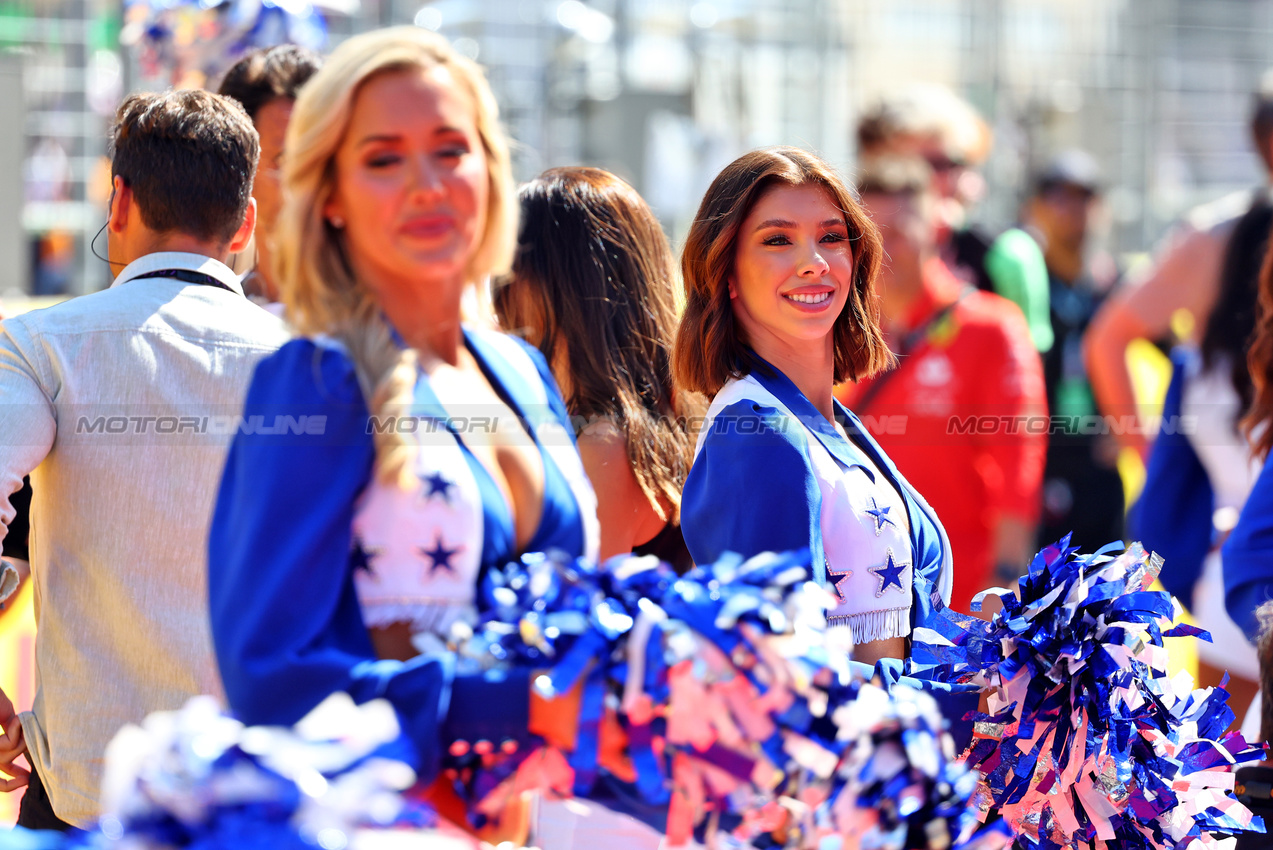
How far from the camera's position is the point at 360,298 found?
4.91ft

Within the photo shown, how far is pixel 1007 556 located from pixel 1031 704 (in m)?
2.25

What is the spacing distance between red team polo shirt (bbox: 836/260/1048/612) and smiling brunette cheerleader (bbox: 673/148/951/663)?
5.69ft

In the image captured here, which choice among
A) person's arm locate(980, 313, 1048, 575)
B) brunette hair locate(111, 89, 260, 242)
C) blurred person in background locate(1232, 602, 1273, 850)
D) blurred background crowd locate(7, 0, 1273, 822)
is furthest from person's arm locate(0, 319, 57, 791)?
person's arm locate(980, 313, 1048, 575)

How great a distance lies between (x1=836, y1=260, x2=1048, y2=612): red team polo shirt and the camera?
3.94m

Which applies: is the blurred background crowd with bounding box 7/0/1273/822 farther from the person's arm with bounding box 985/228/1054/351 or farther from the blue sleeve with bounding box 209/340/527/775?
the blue sleeve with bounding box 209/340/527/775

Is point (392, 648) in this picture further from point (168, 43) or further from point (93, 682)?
point (168, 43)

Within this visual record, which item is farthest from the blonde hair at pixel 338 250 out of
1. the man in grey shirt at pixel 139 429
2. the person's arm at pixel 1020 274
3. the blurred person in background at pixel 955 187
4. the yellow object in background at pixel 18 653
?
the person's arm at pixel 1020 274

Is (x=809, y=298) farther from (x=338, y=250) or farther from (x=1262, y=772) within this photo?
(x=1262, y=772)

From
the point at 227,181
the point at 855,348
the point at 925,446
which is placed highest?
the point at 227,181

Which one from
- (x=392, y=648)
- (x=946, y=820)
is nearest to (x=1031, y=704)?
A: (x=946, y=820)

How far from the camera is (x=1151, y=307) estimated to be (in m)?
4.18

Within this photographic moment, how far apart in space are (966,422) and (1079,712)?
213 centimetres

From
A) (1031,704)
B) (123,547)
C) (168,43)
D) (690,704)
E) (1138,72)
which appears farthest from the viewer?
(1138,72)

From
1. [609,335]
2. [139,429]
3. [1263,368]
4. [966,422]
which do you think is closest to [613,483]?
[609,335]
